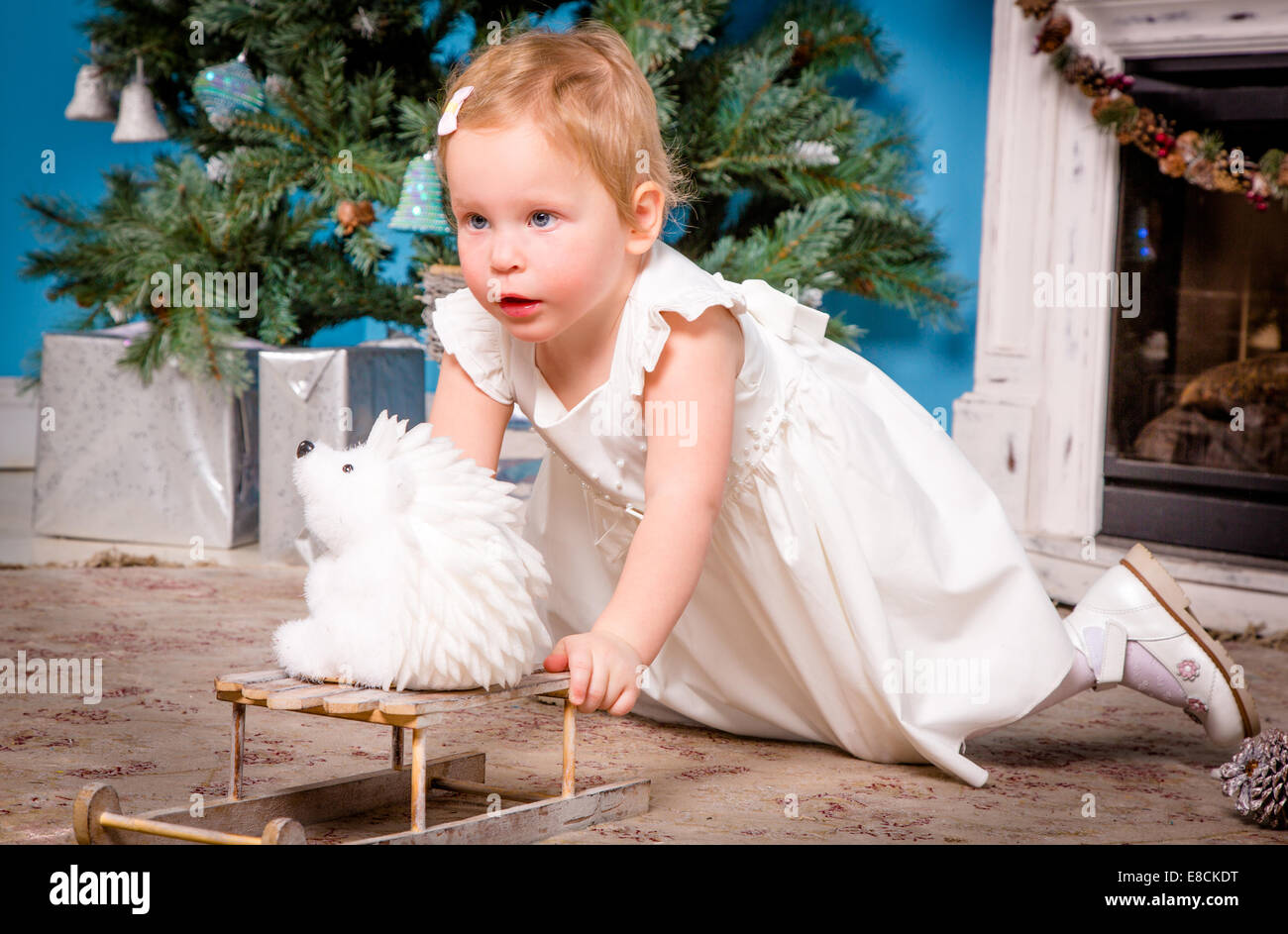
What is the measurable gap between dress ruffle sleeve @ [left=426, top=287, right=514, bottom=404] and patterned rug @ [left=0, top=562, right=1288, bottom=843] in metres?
0.37

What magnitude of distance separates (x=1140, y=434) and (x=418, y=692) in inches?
68.1

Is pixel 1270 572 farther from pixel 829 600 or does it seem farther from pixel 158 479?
pixel 158 479

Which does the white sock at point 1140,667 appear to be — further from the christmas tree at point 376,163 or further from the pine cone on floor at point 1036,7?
the pine cone on floor at point 1036,7

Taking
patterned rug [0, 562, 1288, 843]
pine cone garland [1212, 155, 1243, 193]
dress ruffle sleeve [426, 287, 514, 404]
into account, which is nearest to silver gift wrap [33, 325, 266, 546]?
patterned rug [0, 562, 1288, 843]

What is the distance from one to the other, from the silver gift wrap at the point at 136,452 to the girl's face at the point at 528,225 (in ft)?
4.73

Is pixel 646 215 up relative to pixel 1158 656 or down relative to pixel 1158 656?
up

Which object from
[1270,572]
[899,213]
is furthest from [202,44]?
[1270,572]

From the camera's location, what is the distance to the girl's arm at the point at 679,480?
1115 millimetres

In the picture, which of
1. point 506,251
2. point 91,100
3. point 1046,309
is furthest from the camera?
point 91,100

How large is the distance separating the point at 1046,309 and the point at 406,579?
1.70 meters

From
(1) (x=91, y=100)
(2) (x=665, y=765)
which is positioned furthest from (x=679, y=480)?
(1) (x=91, y=100)

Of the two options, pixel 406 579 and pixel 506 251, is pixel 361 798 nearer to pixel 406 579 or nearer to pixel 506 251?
pixel 406 579

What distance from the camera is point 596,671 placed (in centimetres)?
105

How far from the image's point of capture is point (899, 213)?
240 cm
